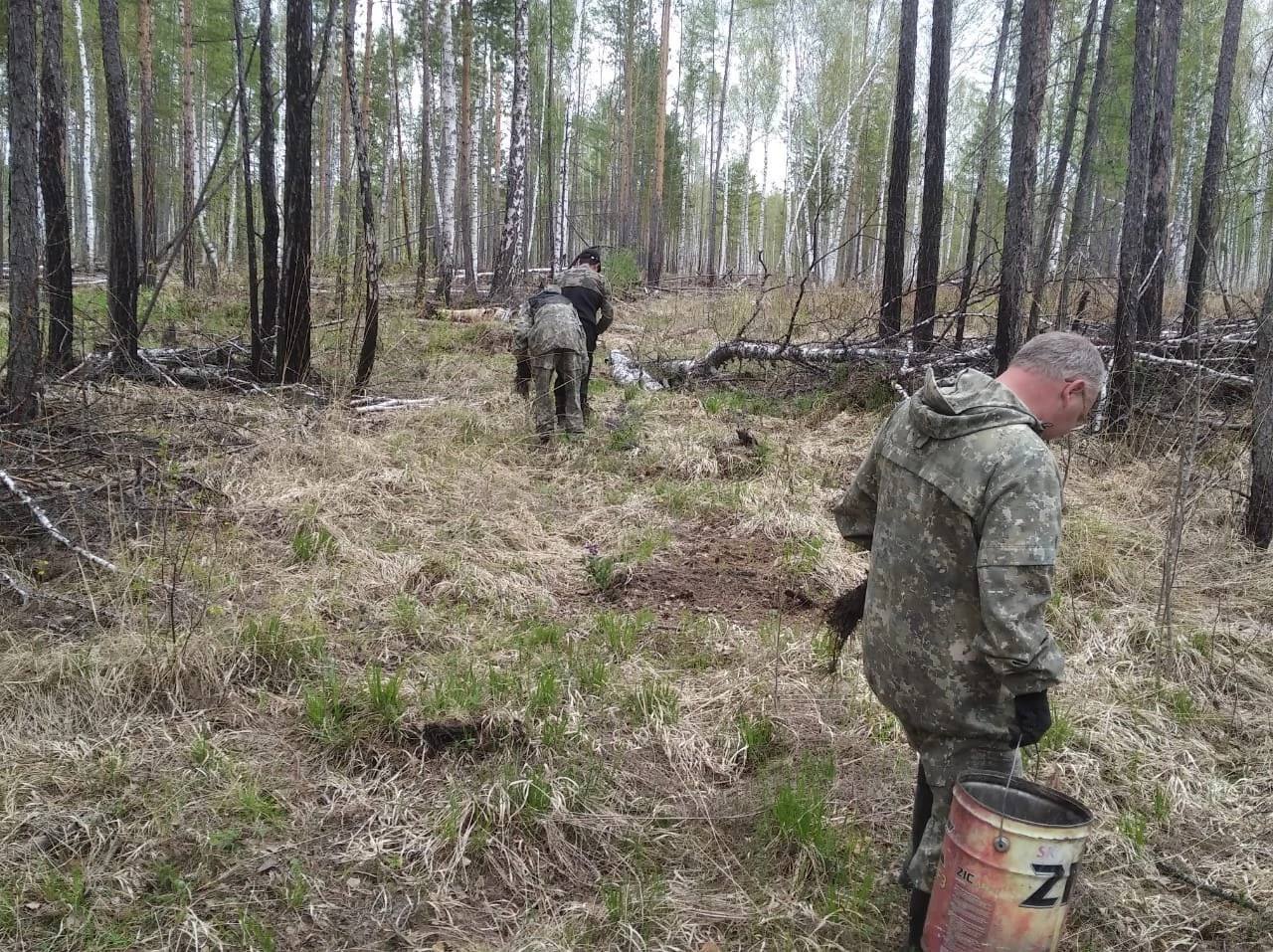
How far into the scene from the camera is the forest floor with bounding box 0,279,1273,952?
257 centimetres

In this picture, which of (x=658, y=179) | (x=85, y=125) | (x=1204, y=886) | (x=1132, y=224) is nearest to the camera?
(x=1204, y=886)

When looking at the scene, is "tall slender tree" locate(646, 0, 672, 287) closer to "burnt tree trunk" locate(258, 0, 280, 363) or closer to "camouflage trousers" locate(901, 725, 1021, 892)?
"burnt tree trunk" locate(258, 0, 280, 363)

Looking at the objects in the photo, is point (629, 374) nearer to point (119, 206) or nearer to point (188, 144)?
point (119, 206)

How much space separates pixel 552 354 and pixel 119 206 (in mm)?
4687

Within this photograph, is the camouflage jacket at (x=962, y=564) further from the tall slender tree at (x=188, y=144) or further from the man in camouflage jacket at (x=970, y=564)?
the tall slender tree at (x=188, y=144)

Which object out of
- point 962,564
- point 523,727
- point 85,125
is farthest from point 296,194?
point 85,125

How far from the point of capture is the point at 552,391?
7820mm

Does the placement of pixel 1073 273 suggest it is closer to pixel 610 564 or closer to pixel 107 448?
pixel 610 564

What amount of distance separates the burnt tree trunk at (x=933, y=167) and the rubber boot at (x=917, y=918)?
27.8 ft

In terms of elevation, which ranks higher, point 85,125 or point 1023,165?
point 85,125

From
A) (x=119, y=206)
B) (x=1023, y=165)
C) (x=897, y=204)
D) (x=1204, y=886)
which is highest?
(x=897, y=204)

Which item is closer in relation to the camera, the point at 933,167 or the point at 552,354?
the point at 552,354

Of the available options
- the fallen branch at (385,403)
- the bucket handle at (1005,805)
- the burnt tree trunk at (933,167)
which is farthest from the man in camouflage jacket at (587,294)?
the bucket handle at (1005,805)

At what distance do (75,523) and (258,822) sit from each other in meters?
2.67
